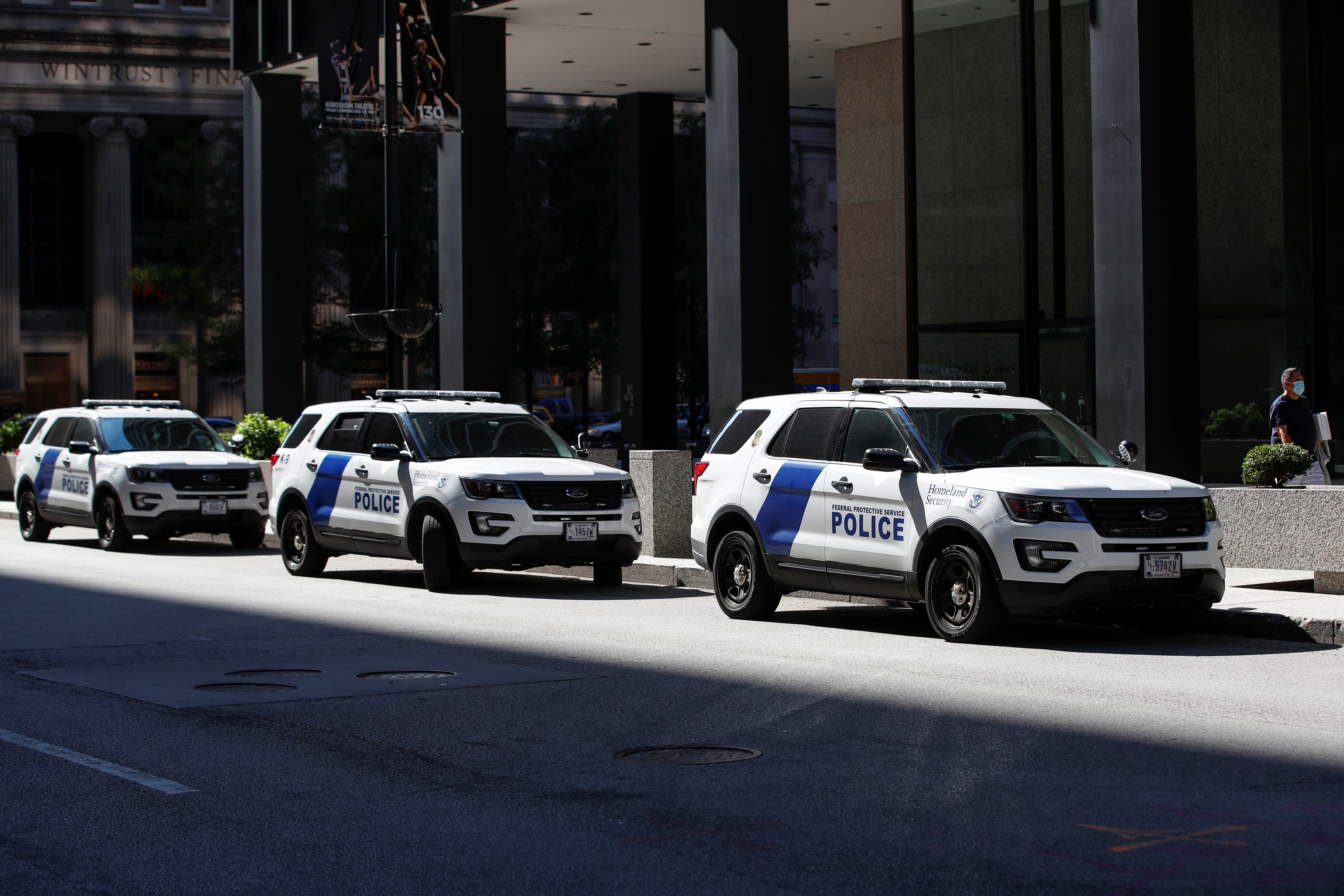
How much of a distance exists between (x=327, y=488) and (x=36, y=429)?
9.69 meters

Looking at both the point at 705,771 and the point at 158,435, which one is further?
the point at 158,435

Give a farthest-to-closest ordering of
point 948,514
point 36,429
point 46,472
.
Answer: point 36,429, point 46,472, point 948,514

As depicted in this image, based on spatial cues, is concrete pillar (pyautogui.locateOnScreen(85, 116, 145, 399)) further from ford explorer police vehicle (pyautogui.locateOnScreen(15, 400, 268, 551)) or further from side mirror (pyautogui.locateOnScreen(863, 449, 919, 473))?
side mirror (pyautogui.locateOnScreen(863, 449, 919, 473))


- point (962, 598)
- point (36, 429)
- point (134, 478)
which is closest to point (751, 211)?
point (134, 478)

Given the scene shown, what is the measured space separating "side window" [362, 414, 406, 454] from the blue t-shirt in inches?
375

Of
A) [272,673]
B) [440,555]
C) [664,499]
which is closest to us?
[272,673]

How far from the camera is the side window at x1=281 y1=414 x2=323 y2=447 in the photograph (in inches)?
733

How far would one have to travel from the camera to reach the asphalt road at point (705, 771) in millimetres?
5637

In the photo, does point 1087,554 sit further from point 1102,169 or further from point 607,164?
point 607,164

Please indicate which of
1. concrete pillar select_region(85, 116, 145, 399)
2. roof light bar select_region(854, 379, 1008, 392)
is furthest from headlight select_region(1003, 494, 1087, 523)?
concrete pillar select_region(85, 116, 145, 399)

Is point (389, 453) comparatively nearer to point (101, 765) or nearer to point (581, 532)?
point (581, 532)

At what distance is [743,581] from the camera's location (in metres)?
14.0

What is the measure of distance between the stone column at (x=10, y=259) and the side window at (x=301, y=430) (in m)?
52.2

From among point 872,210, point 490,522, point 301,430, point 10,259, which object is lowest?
point 490,522
